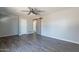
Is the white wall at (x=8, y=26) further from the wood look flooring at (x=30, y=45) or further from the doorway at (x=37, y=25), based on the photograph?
the doorway at (x=37, y=25)

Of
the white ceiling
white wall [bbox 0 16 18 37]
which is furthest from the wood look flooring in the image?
the white ceiling

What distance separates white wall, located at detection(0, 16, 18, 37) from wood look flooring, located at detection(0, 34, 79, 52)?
0.35 ft

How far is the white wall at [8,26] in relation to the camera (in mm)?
1616

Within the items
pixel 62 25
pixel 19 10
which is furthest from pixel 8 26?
pixel 62 25

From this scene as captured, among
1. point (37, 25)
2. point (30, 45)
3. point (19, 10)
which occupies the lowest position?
point (30, 45)

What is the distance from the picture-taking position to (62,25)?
1806 mm

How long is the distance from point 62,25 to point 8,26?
1.20 m

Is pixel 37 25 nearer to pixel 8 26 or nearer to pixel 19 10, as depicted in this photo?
pixel 19 10

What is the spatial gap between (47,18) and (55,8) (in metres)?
0.31

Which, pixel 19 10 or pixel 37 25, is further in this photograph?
pixel 37 25

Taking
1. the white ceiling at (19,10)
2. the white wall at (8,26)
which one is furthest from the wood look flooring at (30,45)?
the white ceiling at (19,10)

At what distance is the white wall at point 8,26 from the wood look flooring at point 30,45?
0.11 metres
